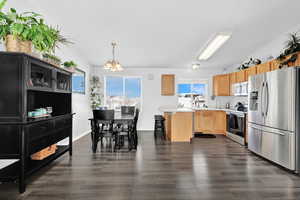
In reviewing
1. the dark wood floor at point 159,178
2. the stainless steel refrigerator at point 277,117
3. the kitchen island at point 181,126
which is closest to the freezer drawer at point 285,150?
the stainless steel refrigerator at point 277,117

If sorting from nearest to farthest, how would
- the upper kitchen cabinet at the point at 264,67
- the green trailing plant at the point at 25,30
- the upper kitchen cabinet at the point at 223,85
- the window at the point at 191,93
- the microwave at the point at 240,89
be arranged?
1. the green trailing plant at the point at 25,30
2. the upper kitchen cabinet at the point at 264,67
3. the microwave at the point at 240,89
4. the upper kitchen cabinet at the point at 223,85
5. the window at the point at 191,93

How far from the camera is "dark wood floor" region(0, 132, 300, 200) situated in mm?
2148

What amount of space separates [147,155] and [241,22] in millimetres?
3277

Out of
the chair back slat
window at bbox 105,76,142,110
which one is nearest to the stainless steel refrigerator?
the chair back slat

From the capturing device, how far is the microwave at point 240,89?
15.8 ft

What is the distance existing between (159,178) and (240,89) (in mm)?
3848

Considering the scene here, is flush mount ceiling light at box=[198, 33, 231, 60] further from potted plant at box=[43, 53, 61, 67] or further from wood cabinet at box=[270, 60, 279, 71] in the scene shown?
potted plant at box=[43, 53, 61, 67]

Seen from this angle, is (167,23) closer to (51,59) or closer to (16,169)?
(51,59)

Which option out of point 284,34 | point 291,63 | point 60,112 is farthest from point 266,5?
point 60,112

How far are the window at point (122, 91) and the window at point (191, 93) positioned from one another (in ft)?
5.55

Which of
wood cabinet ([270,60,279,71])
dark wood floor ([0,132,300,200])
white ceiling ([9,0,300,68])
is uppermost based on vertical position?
white ceiling ([9,0,300,68])

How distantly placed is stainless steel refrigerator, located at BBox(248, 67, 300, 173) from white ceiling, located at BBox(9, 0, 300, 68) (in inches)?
44.2

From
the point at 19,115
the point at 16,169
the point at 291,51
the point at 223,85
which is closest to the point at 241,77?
the point at 223,85

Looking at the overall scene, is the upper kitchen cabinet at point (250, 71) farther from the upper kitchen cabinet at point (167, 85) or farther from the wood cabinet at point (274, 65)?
the upper kitchen cabinet at point (167, 85)
